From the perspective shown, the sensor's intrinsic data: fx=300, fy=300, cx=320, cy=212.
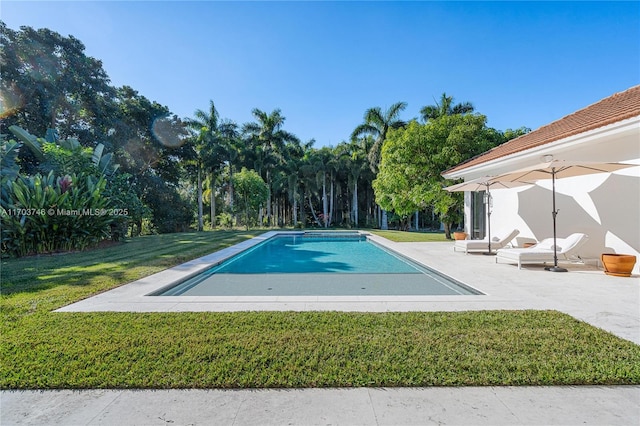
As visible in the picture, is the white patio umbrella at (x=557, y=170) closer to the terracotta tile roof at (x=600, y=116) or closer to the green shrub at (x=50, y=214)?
the terracotta tile roof at (x=600, y=116)

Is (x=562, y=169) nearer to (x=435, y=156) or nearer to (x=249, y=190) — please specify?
(x=435, y=156)

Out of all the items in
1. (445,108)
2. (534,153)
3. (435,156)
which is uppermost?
(445,108)

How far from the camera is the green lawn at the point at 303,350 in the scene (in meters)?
2.96

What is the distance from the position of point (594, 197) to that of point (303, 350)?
10489 mm

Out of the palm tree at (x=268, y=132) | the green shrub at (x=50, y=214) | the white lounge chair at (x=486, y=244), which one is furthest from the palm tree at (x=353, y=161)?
the green shrub at (x=50, y=214)

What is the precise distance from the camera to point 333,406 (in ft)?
8.54

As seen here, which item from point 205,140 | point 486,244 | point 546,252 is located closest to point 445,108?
point 486,244

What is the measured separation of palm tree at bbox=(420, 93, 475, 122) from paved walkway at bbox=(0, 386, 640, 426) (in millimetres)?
29031

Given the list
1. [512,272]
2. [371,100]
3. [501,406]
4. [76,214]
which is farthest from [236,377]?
[371,100]

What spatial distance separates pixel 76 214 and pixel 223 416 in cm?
1399

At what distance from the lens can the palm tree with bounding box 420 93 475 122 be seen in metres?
28.4

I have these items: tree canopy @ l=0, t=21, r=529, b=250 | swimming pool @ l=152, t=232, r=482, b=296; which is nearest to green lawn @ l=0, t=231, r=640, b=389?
swimming pool @ l=152, t=232, r=482, b=296

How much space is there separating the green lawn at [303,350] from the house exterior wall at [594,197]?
589 cm

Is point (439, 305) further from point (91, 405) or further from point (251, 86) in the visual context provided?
point (251, 86)
